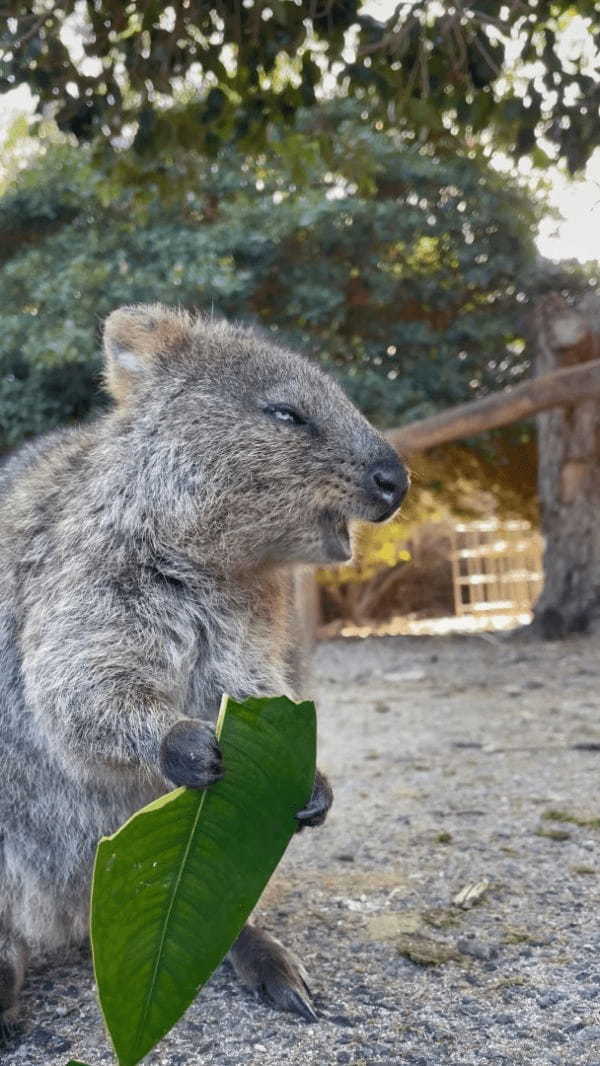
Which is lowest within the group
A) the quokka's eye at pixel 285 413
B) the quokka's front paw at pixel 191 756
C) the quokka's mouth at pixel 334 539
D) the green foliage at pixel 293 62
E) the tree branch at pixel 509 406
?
the quokka's front paw at pixel 191 756

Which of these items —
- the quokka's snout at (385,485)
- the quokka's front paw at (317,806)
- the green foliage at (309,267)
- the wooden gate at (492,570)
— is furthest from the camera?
the wooden gate at (492,570)

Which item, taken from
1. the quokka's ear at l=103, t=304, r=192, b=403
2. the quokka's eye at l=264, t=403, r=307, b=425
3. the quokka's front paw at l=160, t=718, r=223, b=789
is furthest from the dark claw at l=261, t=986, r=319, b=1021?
the quokka's ear at l=103, t=304, r=192, b=403

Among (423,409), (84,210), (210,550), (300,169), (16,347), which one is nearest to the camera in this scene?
(210,550)

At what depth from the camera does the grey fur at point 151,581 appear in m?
1.89

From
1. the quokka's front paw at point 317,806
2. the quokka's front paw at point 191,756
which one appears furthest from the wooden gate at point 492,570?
the quokka's front paw at point 191,756

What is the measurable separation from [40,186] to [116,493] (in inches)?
233

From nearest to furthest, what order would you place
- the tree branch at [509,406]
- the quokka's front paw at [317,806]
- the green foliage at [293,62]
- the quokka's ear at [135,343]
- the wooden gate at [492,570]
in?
the quokka's front paw at [317,806] → the quokka's ear at [135,343] → the green foliage at [293,62] → the tree branch at [509,406] → the wooden gate at [492,570]

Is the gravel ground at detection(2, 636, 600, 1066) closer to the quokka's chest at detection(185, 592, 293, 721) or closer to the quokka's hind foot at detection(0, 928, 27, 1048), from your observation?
the quokka's hind foot at detection(0, 928, 27, 1048)

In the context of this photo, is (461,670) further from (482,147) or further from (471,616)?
(471,616)

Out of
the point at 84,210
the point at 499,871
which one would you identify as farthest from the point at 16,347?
the point at 499,871

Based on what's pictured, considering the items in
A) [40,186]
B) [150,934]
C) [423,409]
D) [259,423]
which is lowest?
[150,934]

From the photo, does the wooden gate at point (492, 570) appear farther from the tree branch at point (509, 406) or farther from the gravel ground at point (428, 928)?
the gravel ground at point (428, 928)

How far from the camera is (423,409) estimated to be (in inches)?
312

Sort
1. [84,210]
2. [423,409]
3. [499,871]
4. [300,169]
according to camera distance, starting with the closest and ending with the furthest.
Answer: [499,871] → [300,169] → [84,210] → [423,409]
